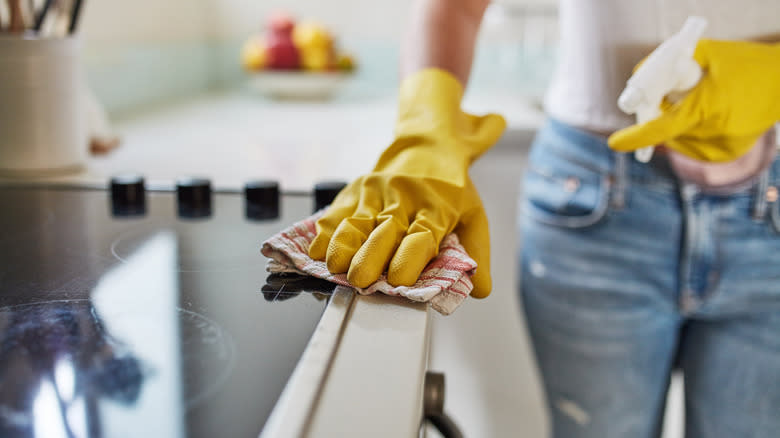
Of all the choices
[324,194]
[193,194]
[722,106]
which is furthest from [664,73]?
[193,194]

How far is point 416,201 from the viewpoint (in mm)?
528

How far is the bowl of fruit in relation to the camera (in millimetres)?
1708

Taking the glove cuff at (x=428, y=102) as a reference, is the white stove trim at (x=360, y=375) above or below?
below

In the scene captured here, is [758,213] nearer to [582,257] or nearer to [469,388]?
[582,257]

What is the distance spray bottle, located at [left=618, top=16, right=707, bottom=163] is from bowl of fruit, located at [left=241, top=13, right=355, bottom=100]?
1.24m

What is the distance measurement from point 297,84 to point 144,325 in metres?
1.37

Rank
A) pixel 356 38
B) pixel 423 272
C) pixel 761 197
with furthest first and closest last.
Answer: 1. pixel 356 38
2. pixel 761 197
3. pixel 423 272

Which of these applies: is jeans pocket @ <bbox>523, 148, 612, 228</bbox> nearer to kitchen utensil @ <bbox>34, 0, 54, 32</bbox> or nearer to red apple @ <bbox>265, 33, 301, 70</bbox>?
kitchen utensil @ <bbox>34, 0, 54, 32</bbox>

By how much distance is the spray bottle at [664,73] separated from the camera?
0.50m

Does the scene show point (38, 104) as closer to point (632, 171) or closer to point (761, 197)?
point (632, 171)

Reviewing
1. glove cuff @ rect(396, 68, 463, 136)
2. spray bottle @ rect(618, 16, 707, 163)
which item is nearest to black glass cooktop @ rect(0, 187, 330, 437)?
glove cuff @ rect(396, 68, 463, 136)

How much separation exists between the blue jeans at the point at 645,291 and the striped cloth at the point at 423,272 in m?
0.35

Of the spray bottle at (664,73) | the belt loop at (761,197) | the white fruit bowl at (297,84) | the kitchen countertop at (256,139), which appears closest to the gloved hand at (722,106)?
the spray bottle at (664,73)

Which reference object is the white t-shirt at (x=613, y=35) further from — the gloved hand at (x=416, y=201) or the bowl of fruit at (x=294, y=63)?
the bowl of fruit at (x=294, y=63)
